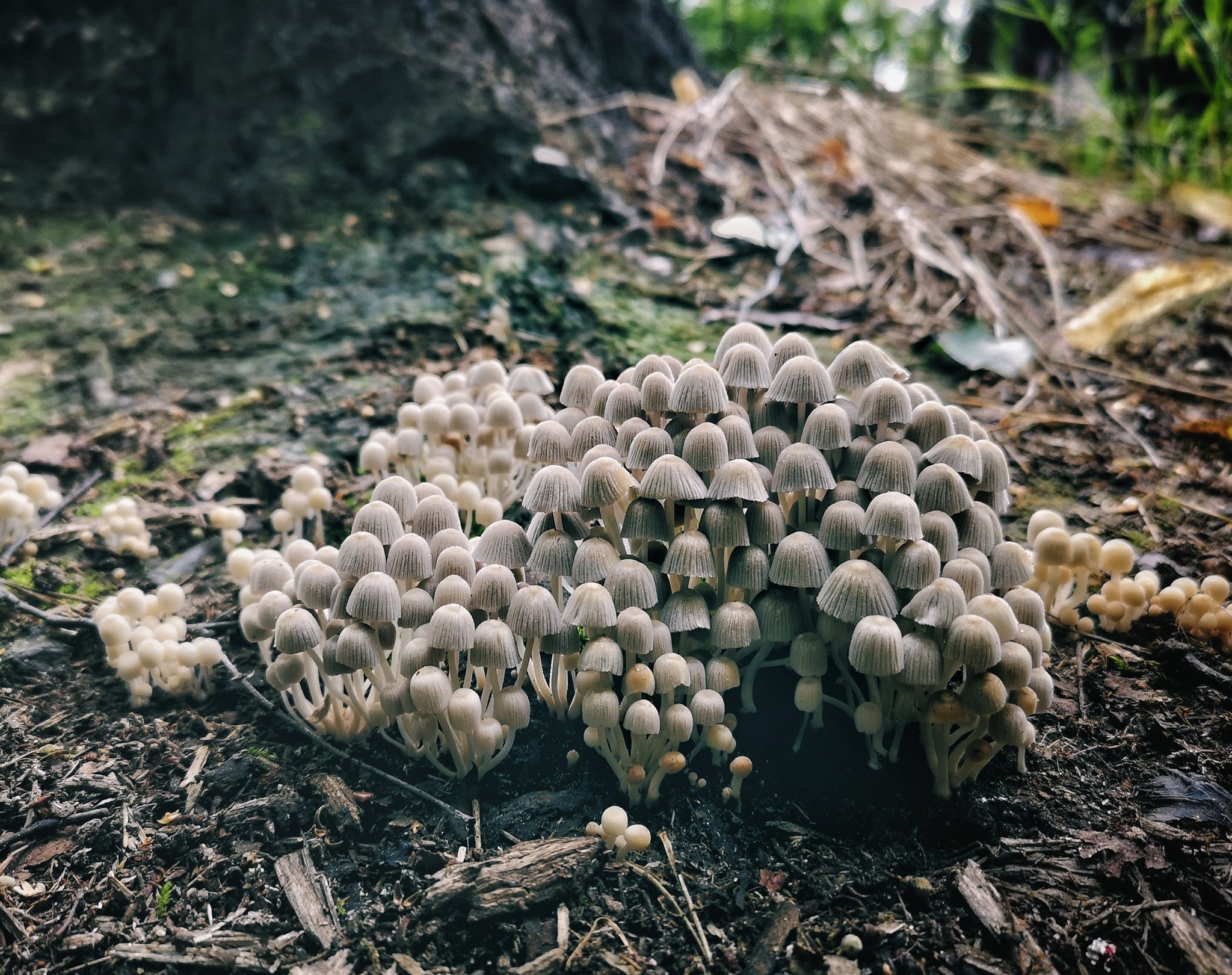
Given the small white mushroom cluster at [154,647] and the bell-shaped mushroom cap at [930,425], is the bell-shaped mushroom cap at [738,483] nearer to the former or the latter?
the bell-shaped mushroom cap at [930,425]

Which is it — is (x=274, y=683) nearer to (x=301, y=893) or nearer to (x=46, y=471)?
(x=301, y=893)

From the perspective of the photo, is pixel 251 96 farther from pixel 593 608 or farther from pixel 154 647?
pixel 593 608

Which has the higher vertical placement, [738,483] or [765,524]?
[738,483]

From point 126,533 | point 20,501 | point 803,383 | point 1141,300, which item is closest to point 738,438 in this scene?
point 803,383

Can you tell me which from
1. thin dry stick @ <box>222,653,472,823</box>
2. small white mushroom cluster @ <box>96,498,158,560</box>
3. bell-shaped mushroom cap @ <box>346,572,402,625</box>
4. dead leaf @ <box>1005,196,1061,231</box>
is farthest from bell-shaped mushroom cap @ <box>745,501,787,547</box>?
dead leaf @ <box>1005,196,1061,231</box>

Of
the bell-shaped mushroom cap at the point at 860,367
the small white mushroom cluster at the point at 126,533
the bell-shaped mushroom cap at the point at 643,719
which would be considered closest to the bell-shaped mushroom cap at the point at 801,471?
the bell-shaped mushroom cap at the point at 860,367

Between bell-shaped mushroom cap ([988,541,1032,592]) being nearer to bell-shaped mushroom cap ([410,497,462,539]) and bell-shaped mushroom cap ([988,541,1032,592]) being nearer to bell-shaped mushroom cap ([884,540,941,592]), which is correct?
bell-shaped mushroom cap ([884,540,941,592])

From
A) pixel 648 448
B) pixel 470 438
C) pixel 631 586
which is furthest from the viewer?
pixel 470 438

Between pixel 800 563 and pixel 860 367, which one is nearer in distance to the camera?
pixel 800 563
